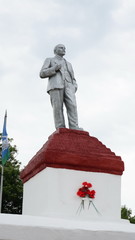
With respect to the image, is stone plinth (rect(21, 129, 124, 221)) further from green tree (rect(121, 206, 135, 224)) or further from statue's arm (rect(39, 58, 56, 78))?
green tree (rect(121, 206, 135, 224))

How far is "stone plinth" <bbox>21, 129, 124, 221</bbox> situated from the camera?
6461 millimetres

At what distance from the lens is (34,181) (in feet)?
23.8

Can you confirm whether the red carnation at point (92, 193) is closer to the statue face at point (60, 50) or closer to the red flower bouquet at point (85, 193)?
the red flower bouquet at point (85, 193)

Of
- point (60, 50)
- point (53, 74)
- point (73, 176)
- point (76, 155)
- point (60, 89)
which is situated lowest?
point (73, 176)

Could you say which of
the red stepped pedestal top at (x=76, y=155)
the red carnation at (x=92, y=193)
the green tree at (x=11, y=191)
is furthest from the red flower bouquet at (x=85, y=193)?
the green tree at (x=11, y=191)

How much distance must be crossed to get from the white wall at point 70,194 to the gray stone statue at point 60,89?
42.1 inches

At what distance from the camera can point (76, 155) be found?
6.66 m

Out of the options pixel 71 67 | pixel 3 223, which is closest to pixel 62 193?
pixel 3 223

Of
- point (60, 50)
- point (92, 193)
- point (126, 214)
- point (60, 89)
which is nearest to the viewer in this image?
point (92, 193)

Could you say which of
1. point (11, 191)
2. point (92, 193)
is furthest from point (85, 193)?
point (11, 191)

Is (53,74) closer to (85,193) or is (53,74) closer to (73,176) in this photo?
(73,176)

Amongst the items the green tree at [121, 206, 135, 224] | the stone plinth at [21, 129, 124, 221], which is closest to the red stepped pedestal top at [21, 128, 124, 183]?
the stone plinth at [21, 129, 124, 221]

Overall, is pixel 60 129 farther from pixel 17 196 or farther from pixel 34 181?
pixel 17 196

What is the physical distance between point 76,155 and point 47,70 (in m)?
1.75
